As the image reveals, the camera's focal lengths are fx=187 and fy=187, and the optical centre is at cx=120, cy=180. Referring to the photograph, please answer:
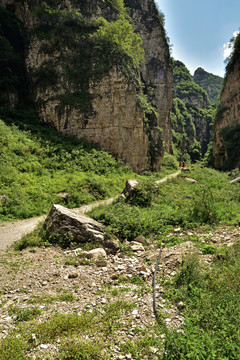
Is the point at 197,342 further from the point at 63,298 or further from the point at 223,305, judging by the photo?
the point at 63,298

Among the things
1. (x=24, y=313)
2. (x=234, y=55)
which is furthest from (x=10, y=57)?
(x=234, y=55)

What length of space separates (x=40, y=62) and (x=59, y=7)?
8.16 meters

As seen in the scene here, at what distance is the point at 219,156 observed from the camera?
34938 mm

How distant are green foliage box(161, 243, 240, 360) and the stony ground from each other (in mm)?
302

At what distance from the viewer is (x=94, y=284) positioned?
183 inches

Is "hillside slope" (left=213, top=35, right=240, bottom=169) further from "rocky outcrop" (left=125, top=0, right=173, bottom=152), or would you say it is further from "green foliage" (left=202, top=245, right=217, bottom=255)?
"green foliage" (left=202, top=245, right=217, bottom=255)

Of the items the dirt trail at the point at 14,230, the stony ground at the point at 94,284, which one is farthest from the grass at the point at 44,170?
the stony ground at the point at 94,284

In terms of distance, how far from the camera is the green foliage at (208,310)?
2697mm

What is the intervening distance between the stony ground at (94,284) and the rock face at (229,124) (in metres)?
26.4

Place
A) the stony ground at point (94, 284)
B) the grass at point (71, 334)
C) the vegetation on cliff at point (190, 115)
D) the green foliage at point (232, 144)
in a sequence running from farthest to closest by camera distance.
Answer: the vegetation on cliff at point (190, 115) → the green foliage at point (232, 144) → the stony ground at point (94, 284) → the grass at point (71, 334)

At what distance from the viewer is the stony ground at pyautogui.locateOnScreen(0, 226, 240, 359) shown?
11.2 feet

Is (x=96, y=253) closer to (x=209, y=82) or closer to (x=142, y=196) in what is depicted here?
(x=142, y=196)

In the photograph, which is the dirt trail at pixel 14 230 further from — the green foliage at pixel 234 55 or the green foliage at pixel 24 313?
the green foliage at pixel 234 55

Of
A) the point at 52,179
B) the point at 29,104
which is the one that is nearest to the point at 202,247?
the point at 52,179
